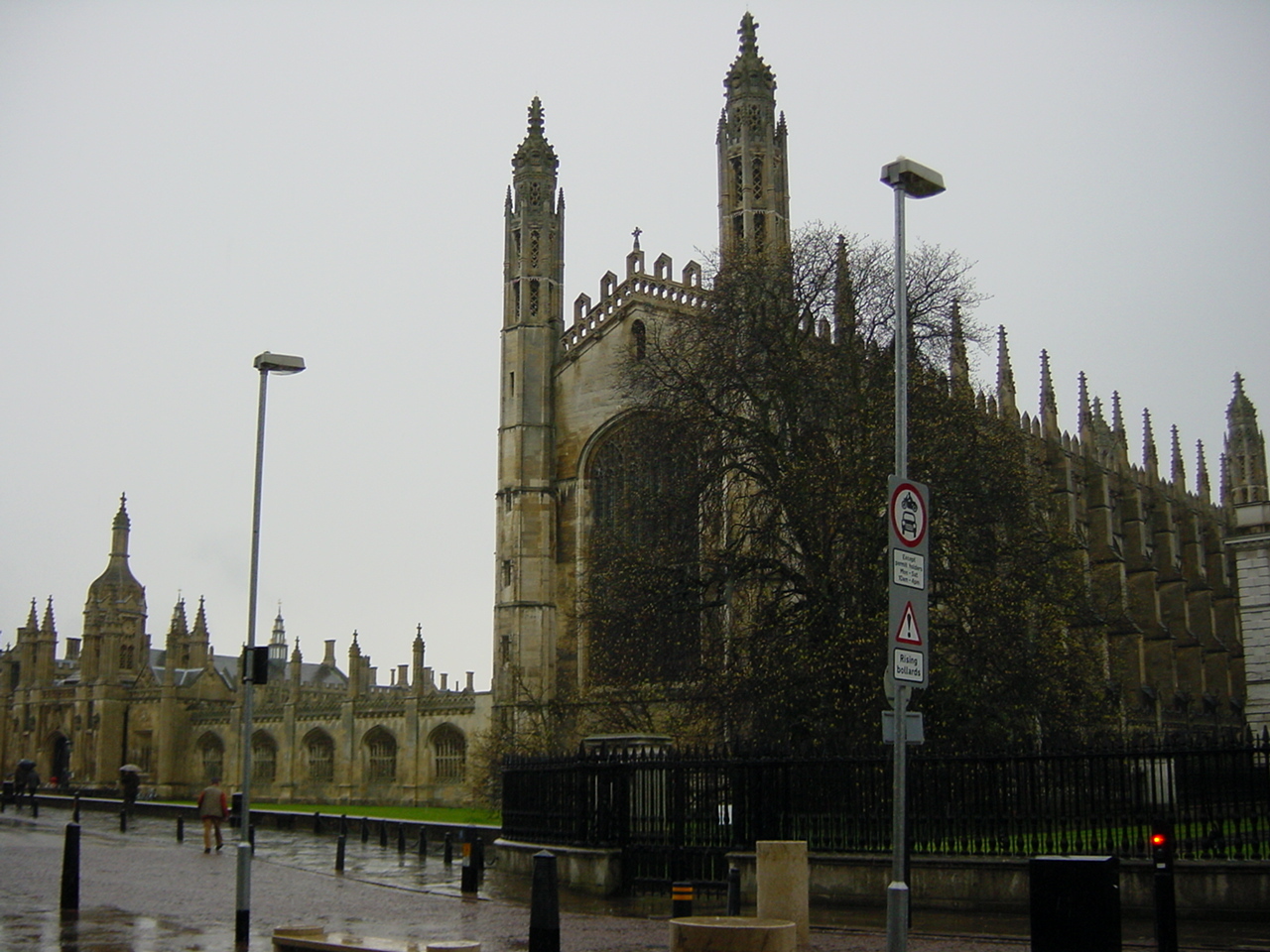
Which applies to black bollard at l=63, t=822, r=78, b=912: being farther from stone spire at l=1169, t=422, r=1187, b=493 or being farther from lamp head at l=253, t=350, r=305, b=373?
stone spire at l=1169, t=422, r=1187, b=493

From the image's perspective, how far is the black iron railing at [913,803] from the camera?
1445 cm

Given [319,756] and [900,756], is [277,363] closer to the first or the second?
[900,756]

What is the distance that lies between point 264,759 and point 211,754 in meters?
6.49

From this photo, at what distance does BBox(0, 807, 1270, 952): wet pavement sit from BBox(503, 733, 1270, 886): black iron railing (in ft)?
2.88

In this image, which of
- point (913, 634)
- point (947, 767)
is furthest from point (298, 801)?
point (913, 634)

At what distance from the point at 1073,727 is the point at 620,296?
2525 centimetres

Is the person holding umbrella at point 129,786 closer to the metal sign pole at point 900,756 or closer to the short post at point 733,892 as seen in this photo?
the short post at point 733,892

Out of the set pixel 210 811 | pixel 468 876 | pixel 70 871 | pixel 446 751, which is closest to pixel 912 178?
pixel 468 876

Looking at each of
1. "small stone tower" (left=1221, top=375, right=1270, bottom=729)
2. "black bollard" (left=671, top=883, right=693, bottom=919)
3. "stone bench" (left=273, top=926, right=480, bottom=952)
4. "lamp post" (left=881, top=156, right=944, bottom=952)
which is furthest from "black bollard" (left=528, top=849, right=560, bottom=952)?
"small stone tower" (left=1221, top=375, right=1270, bottom=729)

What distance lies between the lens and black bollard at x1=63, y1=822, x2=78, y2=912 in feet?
50.2

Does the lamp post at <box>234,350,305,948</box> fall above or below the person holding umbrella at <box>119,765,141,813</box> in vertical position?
above

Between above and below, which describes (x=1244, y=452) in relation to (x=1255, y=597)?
above

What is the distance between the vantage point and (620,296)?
4625 centimetres

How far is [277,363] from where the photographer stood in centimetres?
1560
